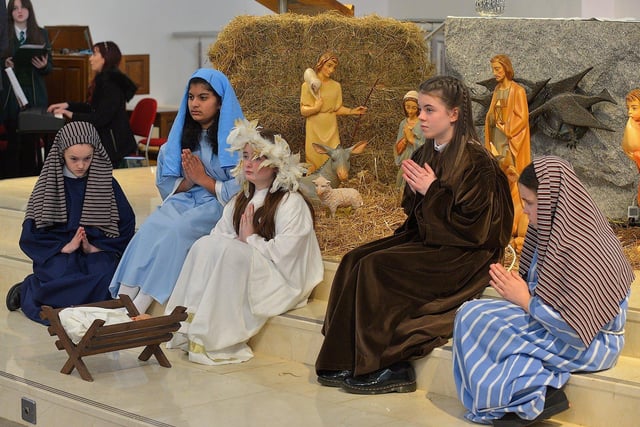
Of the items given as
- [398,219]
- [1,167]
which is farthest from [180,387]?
[1,167]

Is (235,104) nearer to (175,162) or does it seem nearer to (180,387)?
(175,162)

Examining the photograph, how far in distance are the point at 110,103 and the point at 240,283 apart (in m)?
4.28

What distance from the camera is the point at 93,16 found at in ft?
45.2

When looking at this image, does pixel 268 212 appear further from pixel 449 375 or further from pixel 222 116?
pixel 449 375

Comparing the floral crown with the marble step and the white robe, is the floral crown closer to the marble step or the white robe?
the white robe

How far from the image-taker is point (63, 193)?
6.66 m

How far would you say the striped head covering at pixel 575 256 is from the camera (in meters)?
4.61

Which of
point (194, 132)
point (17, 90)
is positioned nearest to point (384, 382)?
point (194, 132)

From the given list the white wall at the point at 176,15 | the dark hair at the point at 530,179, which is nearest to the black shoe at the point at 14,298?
the dark hair at the point at 530,179

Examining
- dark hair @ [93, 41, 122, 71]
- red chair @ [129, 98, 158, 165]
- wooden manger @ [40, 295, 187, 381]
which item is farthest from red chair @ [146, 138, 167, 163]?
wooden manger @ [40, 295, 187, 381]

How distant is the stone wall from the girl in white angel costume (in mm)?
1859

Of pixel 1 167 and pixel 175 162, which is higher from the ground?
pixel 175 162

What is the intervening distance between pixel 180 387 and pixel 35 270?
1.75 metres

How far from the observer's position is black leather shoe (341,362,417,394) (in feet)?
17.2
